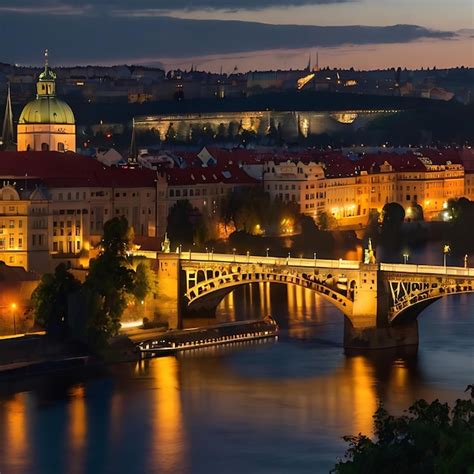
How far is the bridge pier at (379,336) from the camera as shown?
→ 29453 mm

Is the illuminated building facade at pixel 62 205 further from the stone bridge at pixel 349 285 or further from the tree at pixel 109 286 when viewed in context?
the stone bridge at pixel 349 285

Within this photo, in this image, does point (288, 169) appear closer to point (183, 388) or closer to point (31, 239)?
point (31, 239)

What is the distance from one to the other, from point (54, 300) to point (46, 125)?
14.8 m

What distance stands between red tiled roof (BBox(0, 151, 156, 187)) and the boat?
794 cm

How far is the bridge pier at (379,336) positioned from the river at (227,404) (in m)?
0.18

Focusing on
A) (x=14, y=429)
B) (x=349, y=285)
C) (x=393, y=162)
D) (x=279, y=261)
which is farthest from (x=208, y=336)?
(x=393, y=162)

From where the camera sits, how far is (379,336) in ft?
96.7

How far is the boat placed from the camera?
29656mm

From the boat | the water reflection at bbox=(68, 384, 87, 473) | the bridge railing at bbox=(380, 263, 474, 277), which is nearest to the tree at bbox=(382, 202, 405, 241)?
the boat

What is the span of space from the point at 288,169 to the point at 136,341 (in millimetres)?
17887

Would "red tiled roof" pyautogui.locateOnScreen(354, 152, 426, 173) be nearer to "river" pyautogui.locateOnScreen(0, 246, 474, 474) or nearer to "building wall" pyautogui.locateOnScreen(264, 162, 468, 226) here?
"building wall" pyautogui.locateOnScreen(264, 162, 468, 226)

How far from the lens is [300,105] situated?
81.4 metres

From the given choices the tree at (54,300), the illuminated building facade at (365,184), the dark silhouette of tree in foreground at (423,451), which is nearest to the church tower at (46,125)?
the illuminated building facade at (365,184)

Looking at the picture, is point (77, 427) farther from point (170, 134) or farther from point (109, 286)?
point (170, 134)
